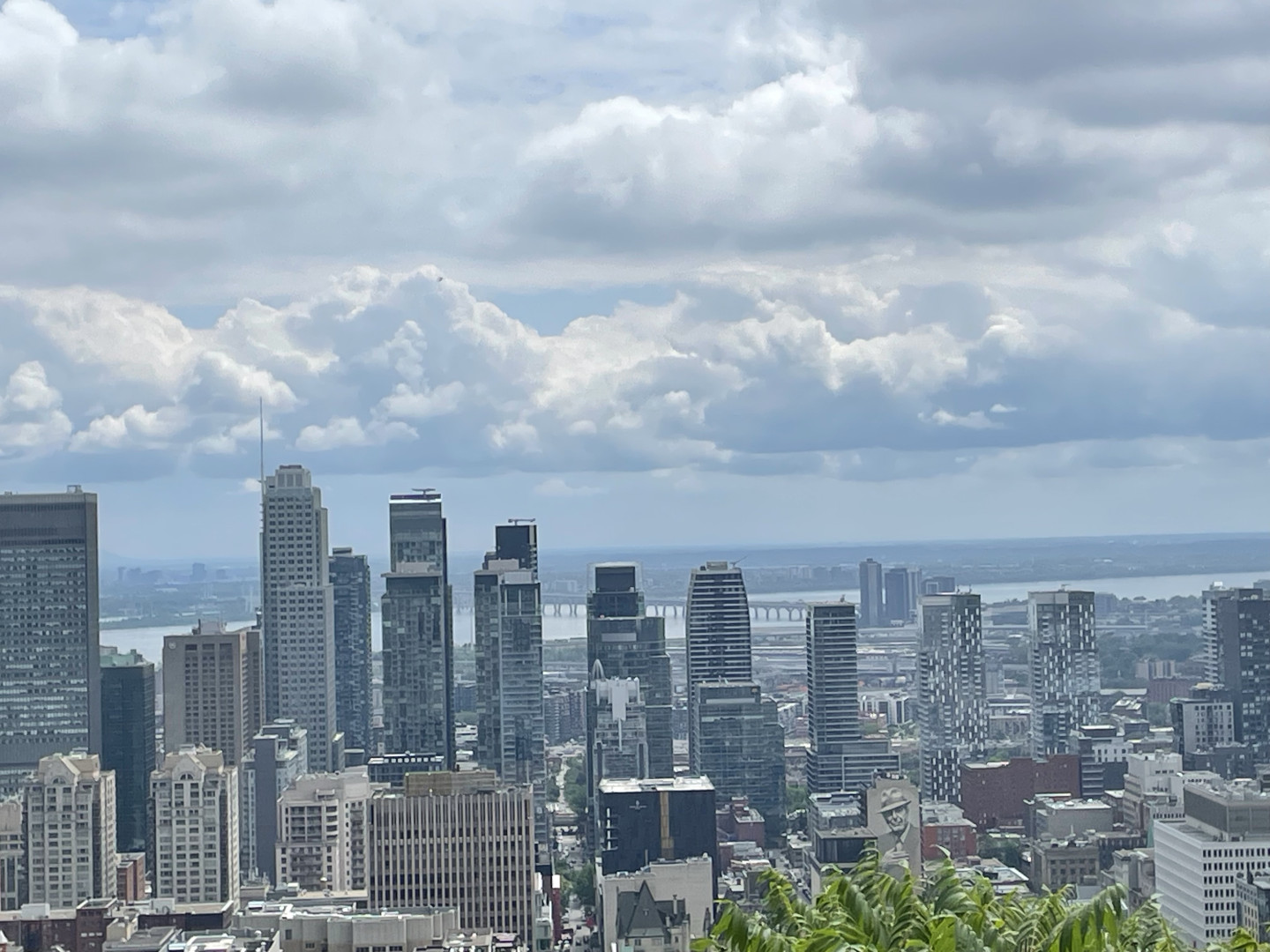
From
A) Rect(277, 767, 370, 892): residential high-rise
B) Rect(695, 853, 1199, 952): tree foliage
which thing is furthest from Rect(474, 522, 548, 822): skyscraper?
Rect(695, 853, 1199, 952): tree foliage

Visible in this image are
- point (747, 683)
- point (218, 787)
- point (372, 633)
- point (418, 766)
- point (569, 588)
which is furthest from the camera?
point (569, 588)

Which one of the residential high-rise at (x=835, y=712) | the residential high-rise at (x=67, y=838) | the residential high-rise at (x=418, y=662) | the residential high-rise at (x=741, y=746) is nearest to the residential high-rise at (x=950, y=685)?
the residential high-rise at (x=835, y=712)

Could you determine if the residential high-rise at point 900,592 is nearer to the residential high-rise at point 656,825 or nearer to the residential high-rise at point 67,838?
the residential high-rise at point 656,825

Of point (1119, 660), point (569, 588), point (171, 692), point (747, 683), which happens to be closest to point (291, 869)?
point (171, 692)

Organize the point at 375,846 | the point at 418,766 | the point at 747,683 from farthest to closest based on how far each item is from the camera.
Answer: the point at 747,683 → the point at 418,766 → the point at 375,846

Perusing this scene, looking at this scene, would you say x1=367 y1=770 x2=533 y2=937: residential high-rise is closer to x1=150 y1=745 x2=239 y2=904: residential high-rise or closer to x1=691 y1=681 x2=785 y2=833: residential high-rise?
x1=150 y1=745 x2=239 y2=904: residential high-rise

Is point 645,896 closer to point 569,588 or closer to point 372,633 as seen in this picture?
point 372,633

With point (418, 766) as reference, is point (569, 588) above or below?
above
